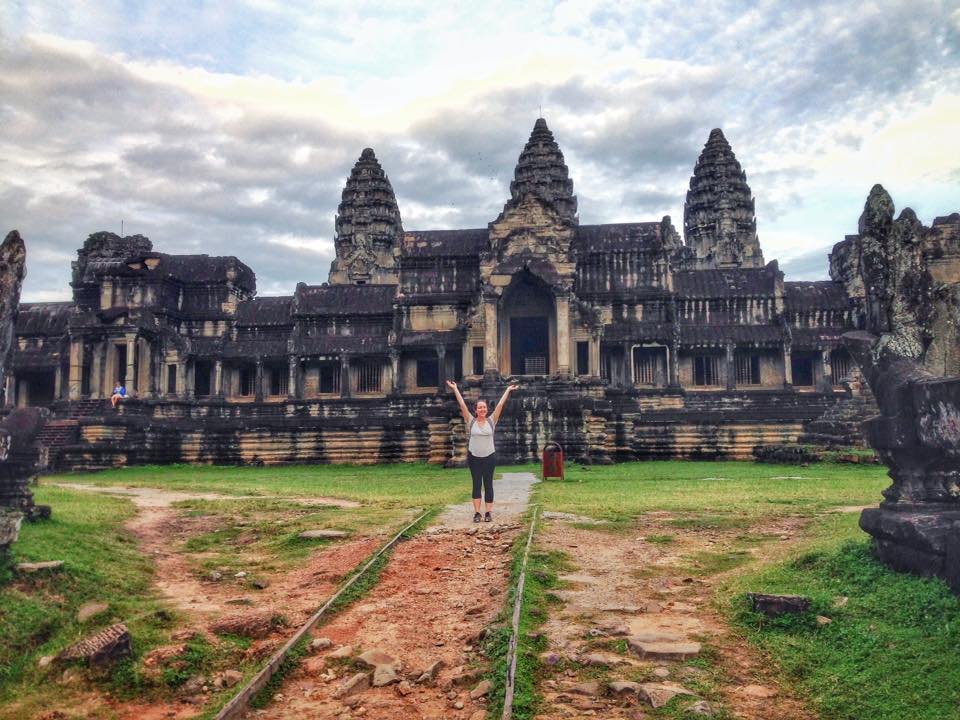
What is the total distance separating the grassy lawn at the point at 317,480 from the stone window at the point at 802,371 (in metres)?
22.4

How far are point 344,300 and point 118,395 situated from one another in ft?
41.4

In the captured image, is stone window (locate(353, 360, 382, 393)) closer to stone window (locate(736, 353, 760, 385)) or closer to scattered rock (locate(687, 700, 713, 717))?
stone window (locate(736, 353, 760, 385))

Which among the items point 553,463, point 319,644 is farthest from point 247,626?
point 553,463

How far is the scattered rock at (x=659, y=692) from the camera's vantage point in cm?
512

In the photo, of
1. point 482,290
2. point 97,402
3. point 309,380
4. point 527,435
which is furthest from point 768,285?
point 97,402

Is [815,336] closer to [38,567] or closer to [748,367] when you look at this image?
[748,367]

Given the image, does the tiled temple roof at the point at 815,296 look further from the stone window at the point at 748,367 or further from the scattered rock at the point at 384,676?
the scattered rock at the point at 384,676

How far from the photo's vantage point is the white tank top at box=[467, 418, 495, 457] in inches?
476

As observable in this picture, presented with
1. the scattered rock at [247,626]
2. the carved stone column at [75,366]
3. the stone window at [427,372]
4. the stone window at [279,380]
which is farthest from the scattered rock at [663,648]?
the carved stone column at [75,366]

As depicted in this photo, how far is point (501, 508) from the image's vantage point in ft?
46.9

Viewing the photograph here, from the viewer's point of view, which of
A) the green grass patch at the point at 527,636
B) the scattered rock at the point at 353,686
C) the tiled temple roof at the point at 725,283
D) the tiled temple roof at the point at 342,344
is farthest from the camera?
the tiled temple roof at the point at 342,344

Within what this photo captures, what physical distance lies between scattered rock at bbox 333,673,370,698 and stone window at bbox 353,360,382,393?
36.6 m

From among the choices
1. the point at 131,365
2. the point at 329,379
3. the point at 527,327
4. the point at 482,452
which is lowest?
the point at 482,452

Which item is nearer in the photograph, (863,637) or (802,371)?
(863,637)
